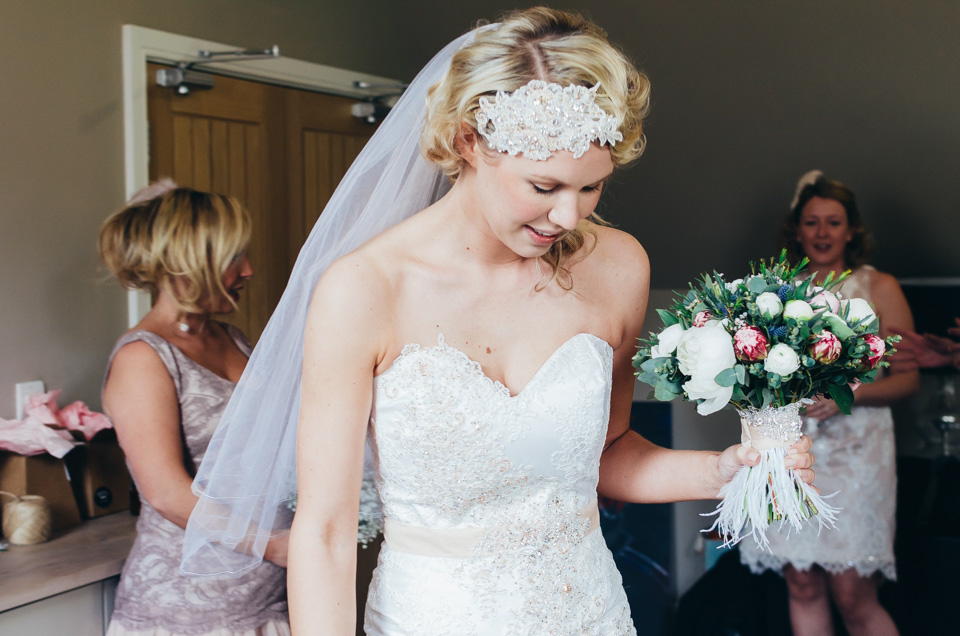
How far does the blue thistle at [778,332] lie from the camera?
1.37m

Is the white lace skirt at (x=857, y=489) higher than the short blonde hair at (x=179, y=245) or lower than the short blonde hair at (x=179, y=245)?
lower

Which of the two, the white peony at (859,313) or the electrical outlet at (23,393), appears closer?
the white peony at (859,313)

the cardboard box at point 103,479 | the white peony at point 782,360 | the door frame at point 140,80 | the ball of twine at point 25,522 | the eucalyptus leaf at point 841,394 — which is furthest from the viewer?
the door frame at point 140,80

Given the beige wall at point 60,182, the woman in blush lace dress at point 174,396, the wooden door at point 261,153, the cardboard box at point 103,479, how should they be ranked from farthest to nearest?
the wooden door at point 261,153
the beige wall at point 60,182
the cardboard box at point 103,479
the woman in blush lace dress at point 174,396

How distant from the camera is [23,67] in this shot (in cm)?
289

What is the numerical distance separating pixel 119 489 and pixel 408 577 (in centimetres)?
166

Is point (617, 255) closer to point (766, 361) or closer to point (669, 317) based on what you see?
point (669, 317)

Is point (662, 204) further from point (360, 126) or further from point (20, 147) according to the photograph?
point (20, 147)

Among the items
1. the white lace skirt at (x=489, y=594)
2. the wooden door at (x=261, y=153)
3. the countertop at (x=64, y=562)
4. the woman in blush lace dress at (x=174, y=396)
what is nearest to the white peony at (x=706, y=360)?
the white lace skirt at (x=489, y=594)

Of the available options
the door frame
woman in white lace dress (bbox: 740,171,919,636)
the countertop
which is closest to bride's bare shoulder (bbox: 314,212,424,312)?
the countertop

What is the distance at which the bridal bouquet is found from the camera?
1.36m

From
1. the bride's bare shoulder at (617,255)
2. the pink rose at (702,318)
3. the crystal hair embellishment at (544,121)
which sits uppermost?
the crystal hair embellishment at (544,121)

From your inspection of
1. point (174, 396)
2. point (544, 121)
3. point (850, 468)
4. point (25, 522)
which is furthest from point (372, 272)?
point (850, 468)

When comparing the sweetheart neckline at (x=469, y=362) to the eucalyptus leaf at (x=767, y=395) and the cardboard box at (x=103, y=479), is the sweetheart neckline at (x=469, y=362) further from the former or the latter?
the cardboard box at (x=103, y=479)
